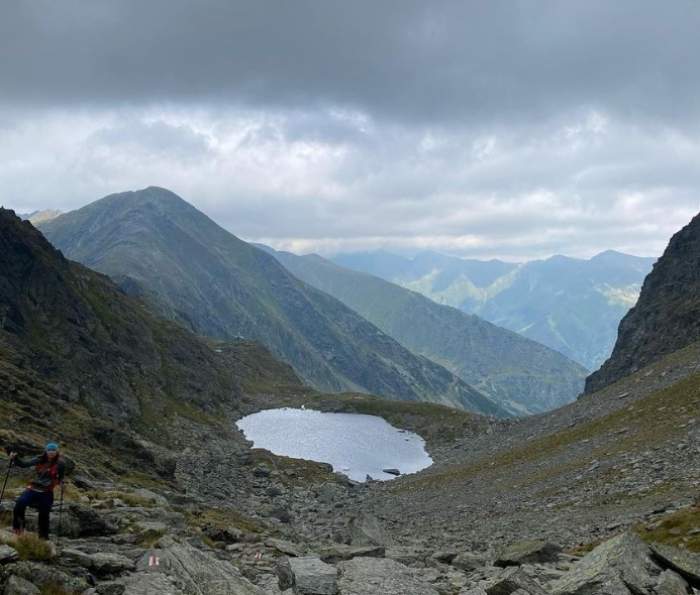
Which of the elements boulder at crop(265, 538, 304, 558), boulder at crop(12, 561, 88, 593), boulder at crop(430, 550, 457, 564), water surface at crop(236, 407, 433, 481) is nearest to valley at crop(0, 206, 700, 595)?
boulder at crop(12, 561, 88, 593)

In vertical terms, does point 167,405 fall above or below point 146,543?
below

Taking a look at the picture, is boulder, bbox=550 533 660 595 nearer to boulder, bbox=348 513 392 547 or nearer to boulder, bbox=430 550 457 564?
boulder, bbox=430 550 457 564

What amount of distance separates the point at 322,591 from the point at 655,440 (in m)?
37.8

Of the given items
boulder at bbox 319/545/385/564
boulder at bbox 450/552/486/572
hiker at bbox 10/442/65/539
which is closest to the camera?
hiker at bbox 10/442/65/539

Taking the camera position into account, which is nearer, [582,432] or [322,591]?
[322,591]

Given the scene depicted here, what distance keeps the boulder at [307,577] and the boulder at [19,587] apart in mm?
8502

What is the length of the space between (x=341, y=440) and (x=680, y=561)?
106 m

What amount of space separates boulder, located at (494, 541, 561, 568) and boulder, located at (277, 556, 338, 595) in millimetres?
8188

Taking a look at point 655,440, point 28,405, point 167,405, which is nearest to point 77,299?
point 167,405

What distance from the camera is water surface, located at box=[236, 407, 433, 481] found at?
334 feet

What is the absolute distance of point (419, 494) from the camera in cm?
6662

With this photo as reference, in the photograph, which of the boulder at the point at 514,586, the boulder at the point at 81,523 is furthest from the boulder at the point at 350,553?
the boulder at the point at 81,523

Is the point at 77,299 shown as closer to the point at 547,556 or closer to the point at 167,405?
the point at 167,405

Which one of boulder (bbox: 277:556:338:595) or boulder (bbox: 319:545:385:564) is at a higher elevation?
boulder (bbox: 277:556:338:595)
